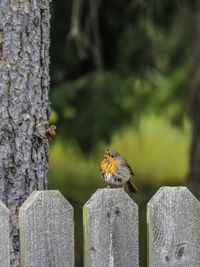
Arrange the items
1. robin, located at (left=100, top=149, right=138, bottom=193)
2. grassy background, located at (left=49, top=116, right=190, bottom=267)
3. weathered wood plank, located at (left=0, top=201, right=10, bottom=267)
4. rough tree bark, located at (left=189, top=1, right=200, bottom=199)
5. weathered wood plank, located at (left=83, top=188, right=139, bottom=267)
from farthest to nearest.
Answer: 1. grassy background, located at (left=49, top=116, right=190, bottom=267)
2. rough tree bark, located at (left=189, top=1, right=200, bottom=199)
3. robin, located at (left=100, top=149, right=138, bottom=193)
4. weathered wood plank, located at (left=83, top=188, right=139, bottom=267)
5. weathered wood plank, located at (left=0, top=201, right=10, bottom=267)

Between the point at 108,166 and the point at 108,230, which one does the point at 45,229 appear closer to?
the point at 108,230

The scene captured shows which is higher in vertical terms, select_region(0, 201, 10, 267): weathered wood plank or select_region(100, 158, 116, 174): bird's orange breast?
select_region(100, 158, 116, 174): bird's orange breast

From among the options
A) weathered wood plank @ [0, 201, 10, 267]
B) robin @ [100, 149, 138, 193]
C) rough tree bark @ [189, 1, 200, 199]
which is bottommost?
weathered wood plank @ [0, 201, 10, 267]

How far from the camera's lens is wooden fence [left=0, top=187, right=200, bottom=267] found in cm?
330

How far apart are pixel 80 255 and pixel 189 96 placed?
6.47 feet

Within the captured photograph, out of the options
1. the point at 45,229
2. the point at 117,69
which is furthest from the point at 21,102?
the point at 117,69

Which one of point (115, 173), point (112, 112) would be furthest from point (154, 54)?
point (115, 173)

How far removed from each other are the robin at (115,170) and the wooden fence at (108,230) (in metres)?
1.04

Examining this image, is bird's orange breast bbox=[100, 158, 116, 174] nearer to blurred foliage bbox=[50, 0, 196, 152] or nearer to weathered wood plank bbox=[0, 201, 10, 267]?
weathered wood plank bbox=[0, 201, 10, 267]

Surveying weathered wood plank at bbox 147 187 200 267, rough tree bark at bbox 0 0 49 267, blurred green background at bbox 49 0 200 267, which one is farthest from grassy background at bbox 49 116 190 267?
weathered wood plank at bbox 147 187 200 267

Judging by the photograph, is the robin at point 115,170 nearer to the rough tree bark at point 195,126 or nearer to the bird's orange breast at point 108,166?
the bird's orange breast at point 108,166

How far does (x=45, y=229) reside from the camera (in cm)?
332

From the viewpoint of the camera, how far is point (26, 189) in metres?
4.20

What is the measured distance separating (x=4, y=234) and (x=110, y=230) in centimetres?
38
